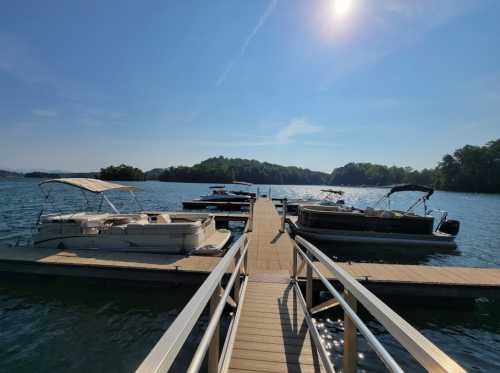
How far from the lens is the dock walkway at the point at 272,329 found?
10.3 feet

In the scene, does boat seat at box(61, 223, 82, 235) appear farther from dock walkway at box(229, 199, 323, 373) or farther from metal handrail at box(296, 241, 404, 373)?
metal handrail at box(296, 241, 404, 373)

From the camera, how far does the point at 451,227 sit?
1356cm

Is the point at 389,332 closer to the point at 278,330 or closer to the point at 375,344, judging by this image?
the point at 375,344

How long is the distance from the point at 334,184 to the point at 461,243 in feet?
415

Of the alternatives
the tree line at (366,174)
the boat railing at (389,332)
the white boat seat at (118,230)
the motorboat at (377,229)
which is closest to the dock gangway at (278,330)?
the boat railing at (389,332)

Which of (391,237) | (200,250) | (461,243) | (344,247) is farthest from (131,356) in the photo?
(461,243)

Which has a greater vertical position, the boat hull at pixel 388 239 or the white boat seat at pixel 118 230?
the white boat seat at pixel 118 230

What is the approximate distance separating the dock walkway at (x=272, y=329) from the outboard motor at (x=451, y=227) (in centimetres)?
1107

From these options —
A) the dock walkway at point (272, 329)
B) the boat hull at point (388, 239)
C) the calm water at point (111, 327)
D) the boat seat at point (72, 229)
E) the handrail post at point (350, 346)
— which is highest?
the handrail post at point (350, 346)

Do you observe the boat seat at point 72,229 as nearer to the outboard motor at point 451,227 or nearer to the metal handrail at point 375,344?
the metal handrail at point 375,344

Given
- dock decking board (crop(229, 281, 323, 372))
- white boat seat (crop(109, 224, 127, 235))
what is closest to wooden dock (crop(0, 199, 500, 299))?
white boat seat (crop(109, 224, 127, 235))

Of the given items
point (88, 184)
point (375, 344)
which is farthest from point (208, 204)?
point (375, 344)

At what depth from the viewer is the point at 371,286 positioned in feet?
20.5

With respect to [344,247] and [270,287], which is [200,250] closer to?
[270,287]
